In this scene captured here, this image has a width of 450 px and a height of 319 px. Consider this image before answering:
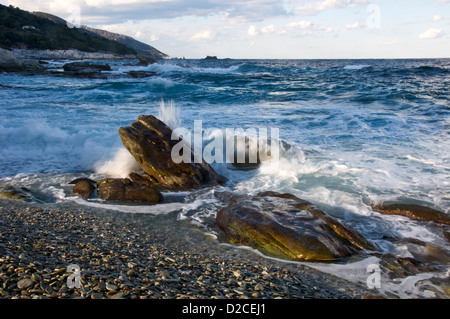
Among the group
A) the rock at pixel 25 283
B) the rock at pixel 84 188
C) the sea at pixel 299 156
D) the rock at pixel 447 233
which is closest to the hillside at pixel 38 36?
the sea at pixel 299 156

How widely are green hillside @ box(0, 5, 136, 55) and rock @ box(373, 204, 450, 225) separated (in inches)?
2605

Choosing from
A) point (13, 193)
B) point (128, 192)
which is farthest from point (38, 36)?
point (128, 192)

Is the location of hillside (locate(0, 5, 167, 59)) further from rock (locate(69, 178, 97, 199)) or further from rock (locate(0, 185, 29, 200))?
rock (locate(69, 178, 97, 199))

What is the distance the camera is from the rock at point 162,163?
6957mm

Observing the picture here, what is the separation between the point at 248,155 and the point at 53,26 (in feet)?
303

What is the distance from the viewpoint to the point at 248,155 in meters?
8.97

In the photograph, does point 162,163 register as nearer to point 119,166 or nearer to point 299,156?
point 119,166

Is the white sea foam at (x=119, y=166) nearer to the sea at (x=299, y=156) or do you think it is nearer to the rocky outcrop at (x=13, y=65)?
the sea at (x=299, y=156)

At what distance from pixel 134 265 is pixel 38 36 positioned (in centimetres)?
7844

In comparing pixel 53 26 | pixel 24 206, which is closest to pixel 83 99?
pixel 24 206

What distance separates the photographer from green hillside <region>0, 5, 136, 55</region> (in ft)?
204

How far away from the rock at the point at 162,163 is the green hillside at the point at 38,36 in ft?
203

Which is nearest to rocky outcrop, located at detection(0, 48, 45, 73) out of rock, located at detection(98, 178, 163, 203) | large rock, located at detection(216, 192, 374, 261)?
rock, located at detection(98, 178, 163, 203)
